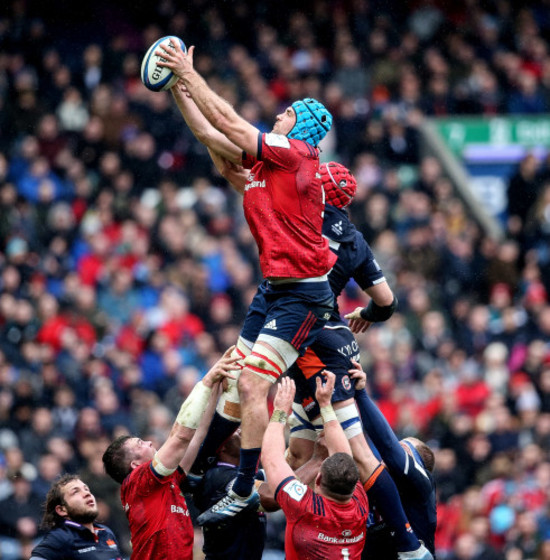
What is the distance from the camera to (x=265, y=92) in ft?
61.8

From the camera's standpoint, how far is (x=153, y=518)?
305 inches

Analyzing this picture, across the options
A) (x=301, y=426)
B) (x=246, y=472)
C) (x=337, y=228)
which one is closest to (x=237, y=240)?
(x=301, y=426)

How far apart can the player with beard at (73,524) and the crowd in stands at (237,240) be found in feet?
14.2

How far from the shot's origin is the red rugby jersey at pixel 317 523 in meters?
7.14

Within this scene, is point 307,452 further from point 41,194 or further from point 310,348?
point 41,194

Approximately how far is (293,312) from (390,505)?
141 centimetres

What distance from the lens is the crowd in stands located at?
13.6 m

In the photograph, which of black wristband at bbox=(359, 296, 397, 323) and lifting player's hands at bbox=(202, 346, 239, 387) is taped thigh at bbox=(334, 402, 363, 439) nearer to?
lifting player's hands at bbox=(202, 346, 239, 387)

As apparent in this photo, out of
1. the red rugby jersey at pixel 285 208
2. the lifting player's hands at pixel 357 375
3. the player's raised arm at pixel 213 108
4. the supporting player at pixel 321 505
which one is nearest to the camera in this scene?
the supporting player at pixel 321 505

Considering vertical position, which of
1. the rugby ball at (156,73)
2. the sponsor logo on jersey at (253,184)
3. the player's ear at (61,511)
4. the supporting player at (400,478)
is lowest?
the supporting player at (400,478)

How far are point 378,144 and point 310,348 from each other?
10.6 meters

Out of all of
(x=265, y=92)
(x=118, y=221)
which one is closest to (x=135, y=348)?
(x=118, y=221)

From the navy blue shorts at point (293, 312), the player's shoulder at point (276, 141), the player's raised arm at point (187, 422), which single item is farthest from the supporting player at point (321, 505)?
the player's shoulder at point (276, 141)

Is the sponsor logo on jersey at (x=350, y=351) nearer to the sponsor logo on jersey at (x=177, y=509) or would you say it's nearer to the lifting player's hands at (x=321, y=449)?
the lifting player's hands at (x=321, y=449)
